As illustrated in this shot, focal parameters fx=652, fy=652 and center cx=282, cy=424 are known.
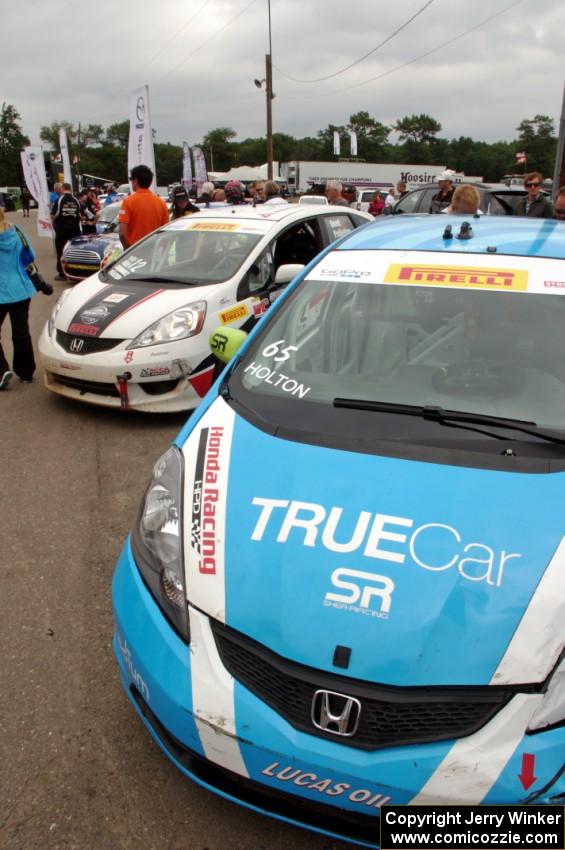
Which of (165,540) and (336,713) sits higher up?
(165,540)

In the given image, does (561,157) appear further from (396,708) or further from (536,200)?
(396,708)

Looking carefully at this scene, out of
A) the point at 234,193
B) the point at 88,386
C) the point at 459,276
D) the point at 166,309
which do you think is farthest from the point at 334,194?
the point at 459,276

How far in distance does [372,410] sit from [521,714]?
3.81 feet

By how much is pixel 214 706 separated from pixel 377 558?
580mm

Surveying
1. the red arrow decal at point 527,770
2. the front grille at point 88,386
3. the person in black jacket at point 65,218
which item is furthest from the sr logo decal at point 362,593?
the person in black jacket at point 65,218

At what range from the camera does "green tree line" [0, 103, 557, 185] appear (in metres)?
107

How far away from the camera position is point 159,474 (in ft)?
7.81

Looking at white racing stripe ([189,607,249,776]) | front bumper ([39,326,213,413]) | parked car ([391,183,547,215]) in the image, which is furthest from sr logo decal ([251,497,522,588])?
parked car ([391,183,547,215])

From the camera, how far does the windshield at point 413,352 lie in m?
2.45

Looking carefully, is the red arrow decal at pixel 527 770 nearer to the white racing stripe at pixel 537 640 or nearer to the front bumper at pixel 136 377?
the white racing stripe at pixel 537 640

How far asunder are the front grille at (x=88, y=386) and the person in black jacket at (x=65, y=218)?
7.25 metres

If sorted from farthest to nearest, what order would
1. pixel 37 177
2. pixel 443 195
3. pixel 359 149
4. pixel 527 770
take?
pixel 359 149 → pixel 37 177 → pixel 443 195 → pixel 527 770

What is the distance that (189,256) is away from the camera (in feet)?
19.8

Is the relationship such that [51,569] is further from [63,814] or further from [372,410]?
[372,410]
